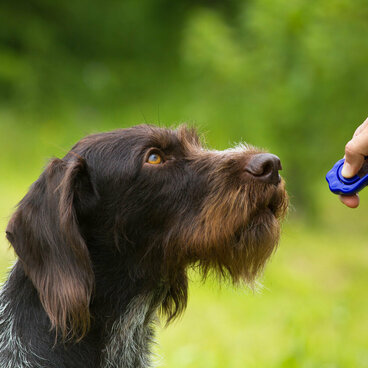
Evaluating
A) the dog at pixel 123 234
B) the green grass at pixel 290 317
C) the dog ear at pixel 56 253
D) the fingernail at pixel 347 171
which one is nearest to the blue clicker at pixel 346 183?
the fingernail at pixel 347 171

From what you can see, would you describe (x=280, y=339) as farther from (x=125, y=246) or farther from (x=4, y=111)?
(x=4, y=111)

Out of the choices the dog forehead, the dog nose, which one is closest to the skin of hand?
the dog nose

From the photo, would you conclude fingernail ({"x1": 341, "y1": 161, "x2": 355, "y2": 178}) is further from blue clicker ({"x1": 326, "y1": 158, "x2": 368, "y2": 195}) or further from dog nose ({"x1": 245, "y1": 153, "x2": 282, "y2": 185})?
dog nose ({"x1": 245, "y1": 153, "x2": 282, "y2": 185})

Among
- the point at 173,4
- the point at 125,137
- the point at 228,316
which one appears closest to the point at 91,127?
the point at 173,4

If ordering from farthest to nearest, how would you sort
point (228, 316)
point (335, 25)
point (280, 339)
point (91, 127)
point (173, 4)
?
point (173, 4), point (91, 127), point (335, 25), point (228, 316), point (280, 339)

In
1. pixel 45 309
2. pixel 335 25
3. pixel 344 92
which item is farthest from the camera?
pixel 344 92

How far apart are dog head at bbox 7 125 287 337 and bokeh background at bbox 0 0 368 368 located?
364mm

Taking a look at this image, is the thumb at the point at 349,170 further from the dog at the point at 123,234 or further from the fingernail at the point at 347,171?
the dog at the point at 123,234

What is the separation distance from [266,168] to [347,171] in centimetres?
35

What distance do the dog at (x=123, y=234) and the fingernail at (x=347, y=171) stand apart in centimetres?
28

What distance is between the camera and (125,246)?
10.7 feet

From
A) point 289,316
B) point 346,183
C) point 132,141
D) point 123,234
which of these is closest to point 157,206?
point 123,234

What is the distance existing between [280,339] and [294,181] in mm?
4612

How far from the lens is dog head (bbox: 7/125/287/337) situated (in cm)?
309
